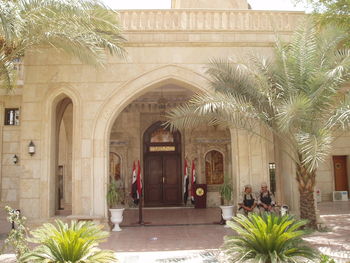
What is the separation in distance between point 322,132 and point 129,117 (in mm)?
10852

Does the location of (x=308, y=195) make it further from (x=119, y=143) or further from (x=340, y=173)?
(x=340, y=173)

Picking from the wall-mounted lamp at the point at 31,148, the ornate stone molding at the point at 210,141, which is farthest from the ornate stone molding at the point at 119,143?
the wall-mounted lamp at the point at 31,148

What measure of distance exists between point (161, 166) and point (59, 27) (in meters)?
9.86

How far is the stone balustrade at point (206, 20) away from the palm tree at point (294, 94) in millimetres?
2341

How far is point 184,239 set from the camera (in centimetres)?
946

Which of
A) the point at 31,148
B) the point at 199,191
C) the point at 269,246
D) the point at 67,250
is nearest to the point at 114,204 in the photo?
the point at 31,148

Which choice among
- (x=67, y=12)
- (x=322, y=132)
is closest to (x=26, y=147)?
(x=67, y=12)

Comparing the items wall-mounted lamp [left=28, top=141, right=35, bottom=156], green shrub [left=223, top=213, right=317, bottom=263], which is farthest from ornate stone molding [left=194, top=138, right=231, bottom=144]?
green shrub [left=223, top=213, right=317, bottom=263]

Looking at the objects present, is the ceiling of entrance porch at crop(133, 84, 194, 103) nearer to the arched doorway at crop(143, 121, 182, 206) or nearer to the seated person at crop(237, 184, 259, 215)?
the arched doorway at crop(143, 121, 182, 206)

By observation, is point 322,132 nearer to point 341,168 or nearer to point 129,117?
point 129,117

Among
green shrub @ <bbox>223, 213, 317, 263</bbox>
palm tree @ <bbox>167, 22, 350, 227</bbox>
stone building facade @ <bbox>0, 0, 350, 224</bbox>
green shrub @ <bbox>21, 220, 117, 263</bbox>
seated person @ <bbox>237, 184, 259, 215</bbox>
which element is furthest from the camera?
stone building facade @ <bbox>0, 0, 350, 224</bbox>

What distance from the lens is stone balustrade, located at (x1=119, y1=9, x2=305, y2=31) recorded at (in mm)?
11594

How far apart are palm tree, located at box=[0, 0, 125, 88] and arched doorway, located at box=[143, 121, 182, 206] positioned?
7.24 m

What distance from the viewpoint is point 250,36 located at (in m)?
11.7
